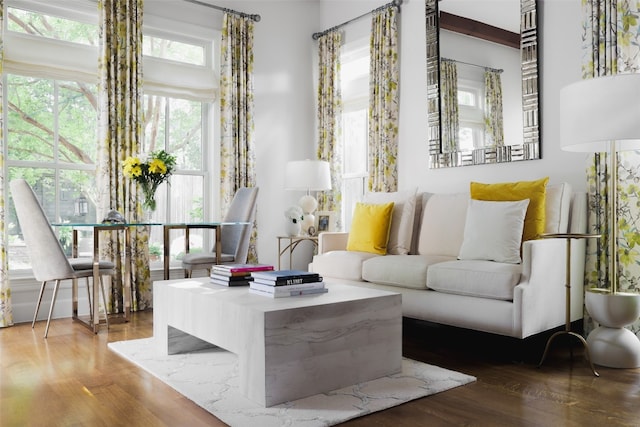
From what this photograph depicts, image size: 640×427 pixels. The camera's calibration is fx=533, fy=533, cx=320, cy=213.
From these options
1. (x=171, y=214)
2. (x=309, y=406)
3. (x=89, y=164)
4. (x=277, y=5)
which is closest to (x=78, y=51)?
(x=89, y=164)

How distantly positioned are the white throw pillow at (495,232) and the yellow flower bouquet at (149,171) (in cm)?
239

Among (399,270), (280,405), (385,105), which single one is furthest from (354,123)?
(280,405)

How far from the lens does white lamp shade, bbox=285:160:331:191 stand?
17.3ft

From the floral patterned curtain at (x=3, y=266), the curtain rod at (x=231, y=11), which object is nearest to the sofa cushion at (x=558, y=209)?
the curtain rod at (x=231, y=11)

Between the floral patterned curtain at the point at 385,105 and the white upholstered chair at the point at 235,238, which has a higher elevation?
the floral patterned curtain at the point at 385,105

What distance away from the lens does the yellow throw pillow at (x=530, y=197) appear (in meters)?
3.45

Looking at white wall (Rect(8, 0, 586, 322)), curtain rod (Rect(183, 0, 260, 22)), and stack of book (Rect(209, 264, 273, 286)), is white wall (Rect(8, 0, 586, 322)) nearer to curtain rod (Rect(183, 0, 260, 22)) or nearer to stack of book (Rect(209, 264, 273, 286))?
curtain rod (Rect(183, 0, 260, 22))

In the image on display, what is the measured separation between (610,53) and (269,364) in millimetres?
2971

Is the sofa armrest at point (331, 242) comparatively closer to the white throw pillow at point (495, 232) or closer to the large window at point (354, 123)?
the large window at point (354, 123)

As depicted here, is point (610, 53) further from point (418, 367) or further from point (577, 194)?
point (418, 367)

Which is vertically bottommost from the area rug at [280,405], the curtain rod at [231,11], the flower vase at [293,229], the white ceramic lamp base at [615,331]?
the area rug at [280,405]

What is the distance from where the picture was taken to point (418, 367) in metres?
2.88

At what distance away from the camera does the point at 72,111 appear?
4.64 m

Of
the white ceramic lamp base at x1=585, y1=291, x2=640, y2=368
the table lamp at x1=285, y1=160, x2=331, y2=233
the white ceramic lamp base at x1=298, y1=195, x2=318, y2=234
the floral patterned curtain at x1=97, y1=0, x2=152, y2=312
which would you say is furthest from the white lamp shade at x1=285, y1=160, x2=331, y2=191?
the white ceramic lamp base at x1=585, y1=291, x2=640, y2=368
